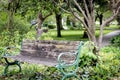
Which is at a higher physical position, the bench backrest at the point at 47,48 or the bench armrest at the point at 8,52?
the bench backrest at the point at 47,48

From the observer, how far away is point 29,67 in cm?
849

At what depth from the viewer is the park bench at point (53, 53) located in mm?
6438

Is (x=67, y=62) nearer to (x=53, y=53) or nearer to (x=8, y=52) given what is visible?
(x=53, y=53)

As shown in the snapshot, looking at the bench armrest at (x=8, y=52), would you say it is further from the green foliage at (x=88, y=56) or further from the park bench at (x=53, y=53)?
the green foliage at (x=88, y=56)

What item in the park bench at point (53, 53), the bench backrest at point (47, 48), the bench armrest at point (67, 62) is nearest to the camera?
the bench armrest at point (67, 62)

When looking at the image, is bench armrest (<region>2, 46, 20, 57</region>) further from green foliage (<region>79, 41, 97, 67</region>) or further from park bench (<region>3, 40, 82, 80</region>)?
green foliage (<region>79, 41, 97, 67</region>)

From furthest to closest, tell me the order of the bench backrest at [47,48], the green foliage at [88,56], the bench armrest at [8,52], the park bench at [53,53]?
the bench armrest at [8,52]
the green foliage at [88,56]
the bench backrest at [47,48]
the park bench at [53,53]

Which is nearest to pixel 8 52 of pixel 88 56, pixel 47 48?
pixel 47 48

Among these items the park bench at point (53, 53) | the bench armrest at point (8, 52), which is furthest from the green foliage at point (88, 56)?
the bench armrest at point (8, 52)

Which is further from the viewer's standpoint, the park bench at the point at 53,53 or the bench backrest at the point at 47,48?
the bench backrest at the point at 47,48

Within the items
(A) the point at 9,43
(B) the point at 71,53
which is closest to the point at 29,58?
(B) the point at 71,53

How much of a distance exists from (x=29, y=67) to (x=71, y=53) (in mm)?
2297

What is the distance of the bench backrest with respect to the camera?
6.91 meters

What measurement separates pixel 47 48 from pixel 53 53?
0.29 m
